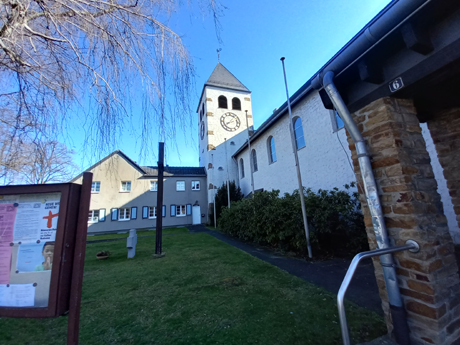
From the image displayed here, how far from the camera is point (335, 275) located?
4469 mm

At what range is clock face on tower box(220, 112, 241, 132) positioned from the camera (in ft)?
73.4

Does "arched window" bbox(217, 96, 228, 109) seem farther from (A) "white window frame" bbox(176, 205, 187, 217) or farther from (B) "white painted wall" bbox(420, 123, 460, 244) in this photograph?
(B) "white painted wall" bbox(420, 123, 460, 244)

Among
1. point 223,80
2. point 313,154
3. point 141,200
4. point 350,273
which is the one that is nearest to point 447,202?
point 313,154

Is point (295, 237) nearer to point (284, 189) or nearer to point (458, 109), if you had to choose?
point (458, 109)

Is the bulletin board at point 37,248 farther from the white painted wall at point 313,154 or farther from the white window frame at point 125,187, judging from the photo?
the white window frame at point 125,187

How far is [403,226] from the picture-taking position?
6.31 feet

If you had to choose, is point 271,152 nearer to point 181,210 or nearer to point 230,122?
point 230,122

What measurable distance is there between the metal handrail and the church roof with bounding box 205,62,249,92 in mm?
23497

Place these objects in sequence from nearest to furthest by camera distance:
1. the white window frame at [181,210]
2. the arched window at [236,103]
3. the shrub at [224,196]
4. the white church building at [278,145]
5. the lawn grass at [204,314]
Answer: the lawn grass at [204,314], the white church building at [278,145], the shrub at [224,196], the white window frame at [181,210], the arched window at [236,103]

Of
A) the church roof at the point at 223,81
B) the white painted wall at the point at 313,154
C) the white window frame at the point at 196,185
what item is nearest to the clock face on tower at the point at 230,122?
the church roof at the point at 223,81

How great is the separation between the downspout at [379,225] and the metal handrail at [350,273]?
175 millimetres

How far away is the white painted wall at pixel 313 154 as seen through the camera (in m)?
8.32

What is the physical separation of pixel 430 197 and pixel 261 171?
43.8 feet

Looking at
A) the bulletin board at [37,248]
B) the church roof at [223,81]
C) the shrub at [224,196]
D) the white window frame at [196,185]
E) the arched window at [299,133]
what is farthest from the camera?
the white window frame at [196,185]
